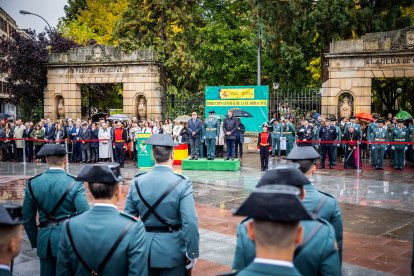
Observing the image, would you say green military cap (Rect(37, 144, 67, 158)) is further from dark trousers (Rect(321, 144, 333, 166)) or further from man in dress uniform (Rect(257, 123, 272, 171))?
dark trousers (Rect(321, 144, 333, 166))

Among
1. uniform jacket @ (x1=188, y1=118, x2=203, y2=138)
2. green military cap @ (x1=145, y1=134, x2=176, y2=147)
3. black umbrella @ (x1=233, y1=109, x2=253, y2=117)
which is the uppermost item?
black umbrella @ (x1=233, y1=109, x2=253, y2=117)

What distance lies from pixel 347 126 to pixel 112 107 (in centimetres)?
3055

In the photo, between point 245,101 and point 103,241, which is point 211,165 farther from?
point 103,241

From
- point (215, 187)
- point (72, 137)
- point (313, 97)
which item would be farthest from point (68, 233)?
point (313, 97)

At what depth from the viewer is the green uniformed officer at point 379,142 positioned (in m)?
17.0

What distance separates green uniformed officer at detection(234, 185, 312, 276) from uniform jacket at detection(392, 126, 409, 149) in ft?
52.5

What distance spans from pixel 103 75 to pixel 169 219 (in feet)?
69.0

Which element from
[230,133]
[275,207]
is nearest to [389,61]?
[230,133]

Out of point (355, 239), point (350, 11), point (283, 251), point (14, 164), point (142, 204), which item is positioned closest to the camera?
point (283, 251)

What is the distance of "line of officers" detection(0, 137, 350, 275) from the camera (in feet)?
7.58

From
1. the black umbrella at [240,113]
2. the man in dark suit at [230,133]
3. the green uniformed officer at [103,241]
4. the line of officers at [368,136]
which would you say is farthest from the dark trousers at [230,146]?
the green uniformed officer at [103,241]

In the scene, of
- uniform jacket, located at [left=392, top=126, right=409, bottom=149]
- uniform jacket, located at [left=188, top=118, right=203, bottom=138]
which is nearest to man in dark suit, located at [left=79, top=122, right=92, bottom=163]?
uniform jacket, located at [left=188, top=118, right=203, bottom=138]

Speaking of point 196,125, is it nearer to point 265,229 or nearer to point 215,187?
point 215,187

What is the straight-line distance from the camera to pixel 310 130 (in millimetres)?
18281
